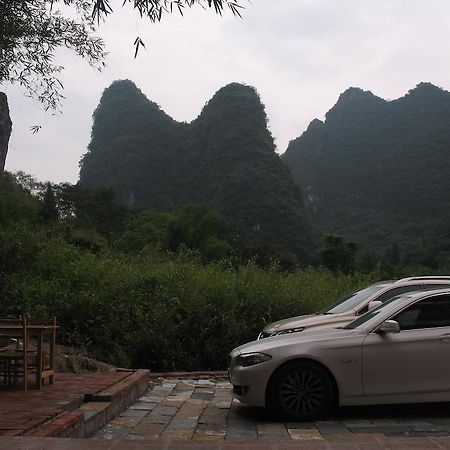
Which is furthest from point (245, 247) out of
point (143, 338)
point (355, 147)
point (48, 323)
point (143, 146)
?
point (355, 147)

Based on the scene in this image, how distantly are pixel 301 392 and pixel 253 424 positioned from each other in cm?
56

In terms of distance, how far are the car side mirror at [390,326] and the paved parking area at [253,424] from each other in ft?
2.83

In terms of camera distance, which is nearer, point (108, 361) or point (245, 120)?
point (108, 361)

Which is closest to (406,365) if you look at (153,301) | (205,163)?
(153,301)

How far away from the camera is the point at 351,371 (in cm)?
582

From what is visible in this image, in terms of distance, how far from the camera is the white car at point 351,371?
5.80 meters

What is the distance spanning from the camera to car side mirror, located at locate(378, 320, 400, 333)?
5.86m

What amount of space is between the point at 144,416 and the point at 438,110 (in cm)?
8956

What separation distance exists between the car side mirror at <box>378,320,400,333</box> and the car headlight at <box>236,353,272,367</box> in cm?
116

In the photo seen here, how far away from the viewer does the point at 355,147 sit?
91375mm

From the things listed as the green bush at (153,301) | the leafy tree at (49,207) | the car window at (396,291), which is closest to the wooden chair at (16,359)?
the green bush at (153,301)

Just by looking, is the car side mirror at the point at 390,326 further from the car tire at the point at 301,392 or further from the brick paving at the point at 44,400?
the brick paving at the point at 44,400

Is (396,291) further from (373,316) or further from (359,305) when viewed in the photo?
(373,316)

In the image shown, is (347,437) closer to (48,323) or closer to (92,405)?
(92,405)
